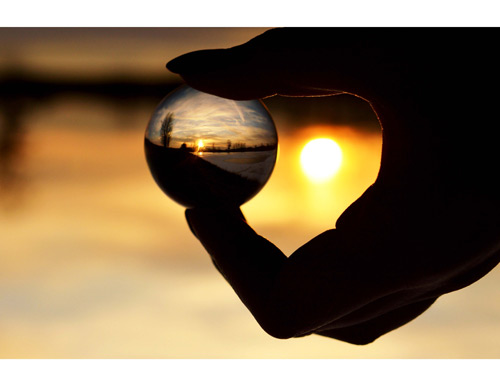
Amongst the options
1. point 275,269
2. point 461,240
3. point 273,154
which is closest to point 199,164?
point 273,154

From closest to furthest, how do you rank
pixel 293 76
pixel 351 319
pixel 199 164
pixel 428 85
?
pixel 428 85 → pixel 293 76 → pixel 351 319 → pixel 199 164

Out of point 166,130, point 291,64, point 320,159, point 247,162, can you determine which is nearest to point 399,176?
point 291,64

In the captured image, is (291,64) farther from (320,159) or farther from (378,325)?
(320,159)

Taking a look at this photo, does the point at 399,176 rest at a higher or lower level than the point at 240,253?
higher

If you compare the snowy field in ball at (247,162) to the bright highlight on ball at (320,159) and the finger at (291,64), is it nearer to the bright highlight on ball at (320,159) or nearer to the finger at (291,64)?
the finger at (291,64)

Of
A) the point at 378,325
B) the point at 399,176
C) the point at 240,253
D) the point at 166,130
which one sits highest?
the point at 166,130

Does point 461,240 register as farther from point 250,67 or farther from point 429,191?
point 250,67

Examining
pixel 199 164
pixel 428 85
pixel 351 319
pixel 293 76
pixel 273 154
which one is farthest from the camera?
pixel 273 154
